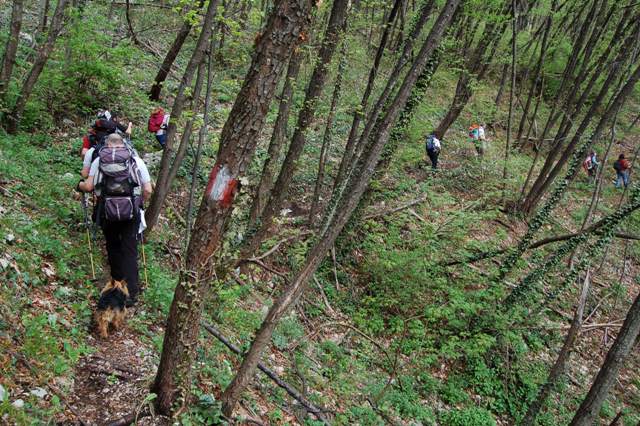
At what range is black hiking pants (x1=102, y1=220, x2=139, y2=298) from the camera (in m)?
5.20

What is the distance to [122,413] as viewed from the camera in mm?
3758

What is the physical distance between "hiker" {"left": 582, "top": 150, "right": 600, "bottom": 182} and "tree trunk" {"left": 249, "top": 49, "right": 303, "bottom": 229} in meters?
17.3

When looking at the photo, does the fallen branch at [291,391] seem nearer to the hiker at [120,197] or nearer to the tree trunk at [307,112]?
the hiker at [120,197]

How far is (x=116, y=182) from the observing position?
16.2ft

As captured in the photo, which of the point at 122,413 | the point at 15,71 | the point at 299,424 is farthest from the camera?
the point at 15,71

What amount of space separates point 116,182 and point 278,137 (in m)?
4.00

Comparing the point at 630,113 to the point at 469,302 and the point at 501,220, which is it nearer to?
the point at 501,220

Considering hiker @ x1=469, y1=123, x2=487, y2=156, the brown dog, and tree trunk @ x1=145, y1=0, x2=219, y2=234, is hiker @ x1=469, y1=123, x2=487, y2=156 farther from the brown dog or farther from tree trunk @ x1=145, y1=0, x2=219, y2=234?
the brown dog

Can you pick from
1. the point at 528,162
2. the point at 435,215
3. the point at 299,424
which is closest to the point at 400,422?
the point at 299,424

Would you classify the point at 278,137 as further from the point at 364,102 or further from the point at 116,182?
the point at 116,182

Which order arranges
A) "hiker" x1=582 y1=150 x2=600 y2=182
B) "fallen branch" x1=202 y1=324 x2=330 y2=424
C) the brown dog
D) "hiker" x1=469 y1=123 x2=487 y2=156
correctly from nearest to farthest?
the brown dog
"fallen branch" x1=202 y1=324 x2=330 y2=424
"hiker" x1=469 y1=123 x2=487 y2=156
"hiker" x1=582 y1=150 x2=600 y2=182

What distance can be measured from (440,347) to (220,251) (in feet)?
23.7

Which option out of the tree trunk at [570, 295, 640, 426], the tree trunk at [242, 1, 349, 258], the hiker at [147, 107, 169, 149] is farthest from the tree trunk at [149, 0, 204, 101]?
the tree trunk at [570, 295, 640, 426]

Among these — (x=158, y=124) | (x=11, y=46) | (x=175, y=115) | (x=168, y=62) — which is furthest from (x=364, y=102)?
(x=11, y=46)
